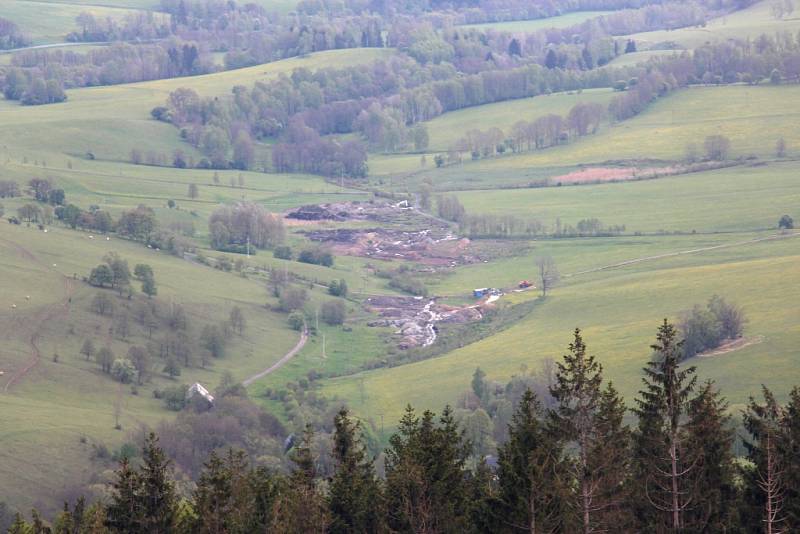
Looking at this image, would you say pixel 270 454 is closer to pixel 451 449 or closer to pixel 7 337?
pixel 7 337

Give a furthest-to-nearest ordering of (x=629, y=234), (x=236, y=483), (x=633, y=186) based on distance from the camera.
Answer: (x=633, y=186) < (x=629, y=234) < (x=236, y=483)

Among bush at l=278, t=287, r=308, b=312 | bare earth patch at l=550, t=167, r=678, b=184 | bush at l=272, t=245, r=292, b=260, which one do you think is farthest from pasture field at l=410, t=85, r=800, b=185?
bush at l=278, t=287, r=308, b=312

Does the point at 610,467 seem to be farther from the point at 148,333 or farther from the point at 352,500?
the point at 148,333

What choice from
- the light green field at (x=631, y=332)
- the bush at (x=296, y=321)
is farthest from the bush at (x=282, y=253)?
the light green field at (x=631, y=332)

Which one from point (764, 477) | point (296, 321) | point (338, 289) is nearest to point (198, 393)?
point (296, 321)

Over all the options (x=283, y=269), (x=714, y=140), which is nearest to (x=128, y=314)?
(x=283, y=269)

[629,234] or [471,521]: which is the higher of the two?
[471,521]

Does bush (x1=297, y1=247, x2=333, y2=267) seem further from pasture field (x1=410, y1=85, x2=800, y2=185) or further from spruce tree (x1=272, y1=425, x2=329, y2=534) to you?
spruce tree (x1=272, y1=425, x2=329, y2=534)
